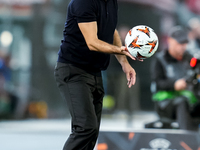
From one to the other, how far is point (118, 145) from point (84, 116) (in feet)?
2.99

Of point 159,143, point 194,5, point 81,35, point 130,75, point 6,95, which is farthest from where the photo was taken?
point 194,5

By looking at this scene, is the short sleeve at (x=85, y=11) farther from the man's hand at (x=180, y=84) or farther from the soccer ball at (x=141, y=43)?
the man's hand at (x=180, y=84)

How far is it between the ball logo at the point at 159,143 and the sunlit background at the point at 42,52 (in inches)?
167

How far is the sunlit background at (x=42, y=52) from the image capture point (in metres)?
8.02

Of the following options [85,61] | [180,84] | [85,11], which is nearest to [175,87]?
[180,84]

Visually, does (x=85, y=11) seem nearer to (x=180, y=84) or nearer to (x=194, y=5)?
(x=180, y=84)

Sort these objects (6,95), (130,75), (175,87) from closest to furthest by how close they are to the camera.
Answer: (130,75), (175,87), (6,95)

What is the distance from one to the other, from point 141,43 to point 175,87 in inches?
73.2

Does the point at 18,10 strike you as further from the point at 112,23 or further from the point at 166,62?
the point at 112,23

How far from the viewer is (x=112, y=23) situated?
3.16m

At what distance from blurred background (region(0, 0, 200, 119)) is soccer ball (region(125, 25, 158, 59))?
16.4 feet

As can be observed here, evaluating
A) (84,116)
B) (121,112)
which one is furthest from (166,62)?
(121,112)

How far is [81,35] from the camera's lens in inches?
120

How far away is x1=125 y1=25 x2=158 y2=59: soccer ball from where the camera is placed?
9.54 ft
